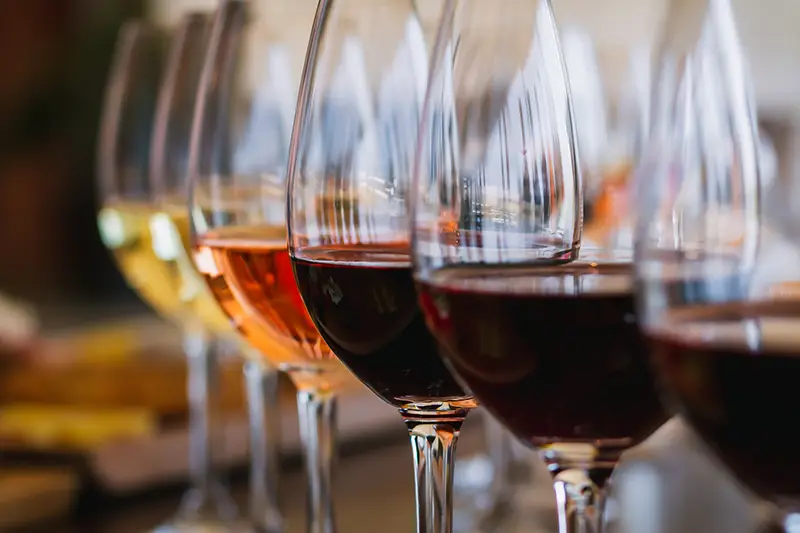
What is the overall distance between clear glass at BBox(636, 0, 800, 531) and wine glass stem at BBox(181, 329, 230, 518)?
0.59 m

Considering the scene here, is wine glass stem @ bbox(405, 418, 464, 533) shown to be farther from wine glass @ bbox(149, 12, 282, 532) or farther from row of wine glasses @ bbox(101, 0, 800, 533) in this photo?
wine glass @ bbox(149, 12, 282, 532)

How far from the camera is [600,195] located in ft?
3.16

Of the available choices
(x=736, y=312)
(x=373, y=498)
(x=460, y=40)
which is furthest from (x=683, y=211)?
(x=373, y=498)


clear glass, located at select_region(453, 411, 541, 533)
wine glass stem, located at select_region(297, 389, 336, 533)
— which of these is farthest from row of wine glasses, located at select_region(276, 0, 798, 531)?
clear glass, located at select_region(453, 411, 541, 533)

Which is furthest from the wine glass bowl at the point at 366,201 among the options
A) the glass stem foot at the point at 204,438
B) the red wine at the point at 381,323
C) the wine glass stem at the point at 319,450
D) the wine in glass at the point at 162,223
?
the glass stem foot at the point at 204,438

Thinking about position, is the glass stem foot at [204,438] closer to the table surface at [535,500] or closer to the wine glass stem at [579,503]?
the table surface at [535,500]

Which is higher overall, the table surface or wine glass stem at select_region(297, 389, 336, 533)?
wine glass stem at select_region(297, 389, 336, 533)

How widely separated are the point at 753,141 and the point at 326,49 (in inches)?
8.3

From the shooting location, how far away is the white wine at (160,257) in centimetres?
79

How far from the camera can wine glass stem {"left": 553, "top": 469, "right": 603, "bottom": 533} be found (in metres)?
0.41

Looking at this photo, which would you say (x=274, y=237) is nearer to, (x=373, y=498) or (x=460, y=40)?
(x=460, y=40)

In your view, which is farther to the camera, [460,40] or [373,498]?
[373,498]

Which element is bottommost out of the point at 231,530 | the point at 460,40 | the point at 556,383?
the point at 231,530

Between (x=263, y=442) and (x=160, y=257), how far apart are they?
6.1 inches
